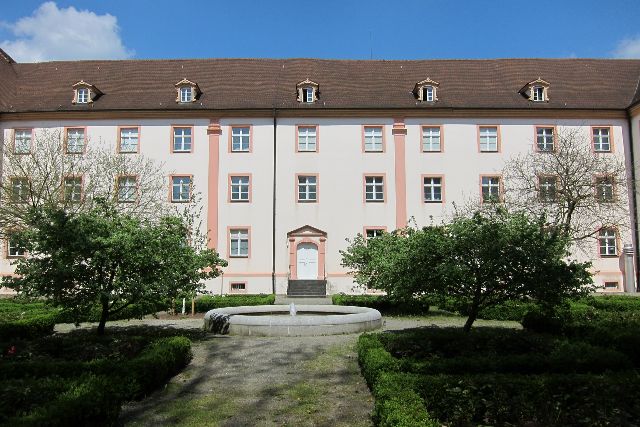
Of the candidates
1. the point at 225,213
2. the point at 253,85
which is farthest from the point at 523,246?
the point at 253,85

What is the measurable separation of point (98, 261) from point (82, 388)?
5.12 m

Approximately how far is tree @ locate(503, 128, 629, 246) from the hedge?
20.7 metres

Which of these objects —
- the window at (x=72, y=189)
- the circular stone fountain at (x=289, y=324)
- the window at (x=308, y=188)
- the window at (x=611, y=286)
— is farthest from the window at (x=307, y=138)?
the window at (x=611, y=286)

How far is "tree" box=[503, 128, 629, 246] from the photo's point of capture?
25344 millimetres

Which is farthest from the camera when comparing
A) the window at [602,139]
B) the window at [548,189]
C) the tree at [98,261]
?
the window at [602,139]

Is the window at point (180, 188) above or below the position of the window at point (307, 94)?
below

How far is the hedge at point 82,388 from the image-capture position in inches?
218

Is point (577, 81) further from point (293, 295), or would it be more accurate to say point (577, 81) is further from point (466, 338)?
point (466, 338)

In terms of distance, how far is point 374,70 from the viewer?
3297cm

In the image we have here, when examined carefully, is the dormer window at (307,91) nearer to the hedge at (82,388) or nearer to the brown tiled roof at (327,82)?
the brown tiled roof at (327,82)

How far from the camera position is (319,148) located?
1158 inches

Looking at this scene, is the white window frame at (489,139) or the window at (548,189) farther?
the white window frame at (489,139)

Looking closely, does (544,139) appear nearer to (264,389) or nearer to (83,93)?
(83,93)

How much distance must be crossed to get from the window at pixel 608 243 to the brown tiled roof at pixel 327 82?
6.85 metres
